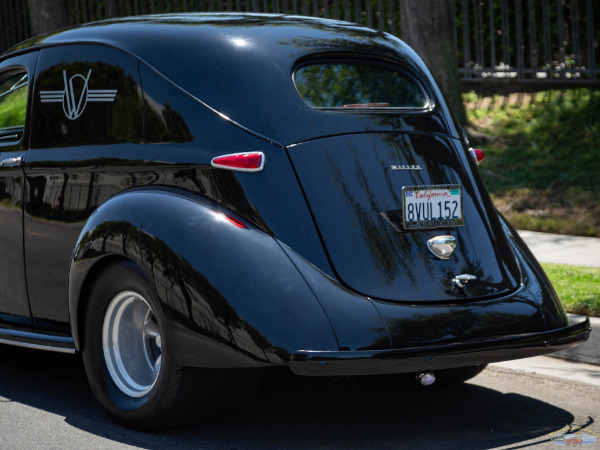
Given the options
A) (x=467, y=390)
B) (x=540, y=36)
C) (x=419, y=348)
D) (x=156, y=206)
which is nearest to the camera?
(x=419, y=348)

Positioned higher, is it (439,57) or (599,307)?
(439,57)

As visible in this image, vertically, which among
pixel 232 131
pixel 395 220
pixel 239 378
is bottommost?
pixel 239 378

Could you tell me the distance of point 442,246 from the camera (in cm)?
413

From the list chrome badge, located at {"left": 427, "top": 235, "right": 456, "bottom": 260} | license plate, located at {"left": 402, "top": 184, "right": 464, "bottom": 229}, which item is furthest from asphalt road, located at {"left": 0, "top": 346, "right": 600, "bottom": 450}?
license plate, located at {"left": 402, "top": 184, "right": 464, "bottom": 229}

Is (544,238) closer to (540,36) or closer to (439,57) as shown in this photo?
(439,57)

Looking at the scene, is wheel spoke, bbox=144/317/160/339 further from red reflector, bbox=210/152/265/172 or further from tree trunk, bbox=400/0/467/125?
tree trunk, bbox=400/0/467/125

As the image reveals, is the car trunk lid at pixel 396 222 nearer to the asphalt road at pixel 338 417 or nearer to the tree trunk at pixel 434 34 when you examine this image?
the asphalt road at pixel 338 417

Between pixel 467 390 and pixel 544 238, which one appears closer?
pixel 467 390

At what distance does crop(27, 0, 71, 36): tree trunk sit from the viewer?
1467 centimetres

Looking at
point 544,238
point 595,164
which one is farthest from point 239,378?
point 595,164

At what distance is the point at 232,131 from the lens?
413cm

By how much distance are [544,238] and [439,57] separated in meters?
3.12

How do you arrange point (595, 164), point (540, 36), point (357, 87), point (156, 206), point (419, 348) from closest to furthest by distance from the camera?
point (419, 348), point (156, 206), point (357, 87), point (595, 164), point (540, 36)

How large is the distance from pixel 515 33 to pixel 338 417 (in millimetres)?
9564
